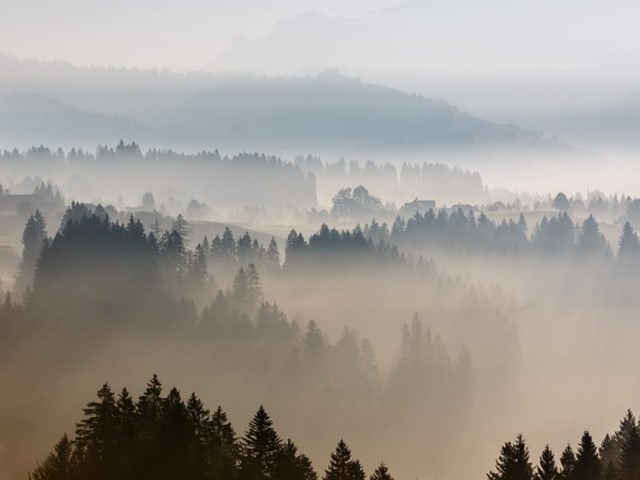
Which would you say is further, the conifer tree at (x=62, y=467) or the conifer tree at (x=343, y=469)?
the conifer tree at (x=343, y=469)

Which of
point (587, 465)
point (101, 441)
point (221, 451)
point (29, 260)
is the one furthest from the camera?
point (29, 260)

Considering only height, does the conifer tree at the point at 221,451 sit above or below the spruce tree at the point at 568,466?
above

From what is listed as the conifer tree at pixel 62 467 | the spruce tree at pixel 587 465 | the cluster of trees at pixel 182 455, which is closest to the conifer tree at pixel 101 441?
the cluster of trees at pixel 182 455

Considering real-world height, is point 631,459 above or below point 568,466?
above

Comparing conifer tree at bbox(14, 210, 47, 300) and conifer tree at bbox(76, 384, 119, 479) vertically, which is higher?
conifer tree at bbox(76, 384, 119, 479)

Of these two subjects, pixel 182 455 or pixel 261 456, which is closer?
pixel 261 456

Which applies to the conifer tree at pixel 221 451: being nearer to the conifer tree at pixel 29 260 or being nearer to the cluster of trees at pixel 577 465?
the cluster of trees at pixel 577 465

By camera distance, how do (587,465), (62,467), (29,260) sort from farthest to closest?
(29,260) < (587,465) < (62,467)

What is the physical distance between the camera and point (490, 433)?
15488 cm

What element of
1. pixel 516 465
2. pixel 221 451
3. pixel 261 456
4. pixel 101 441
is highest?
pixel 261 456

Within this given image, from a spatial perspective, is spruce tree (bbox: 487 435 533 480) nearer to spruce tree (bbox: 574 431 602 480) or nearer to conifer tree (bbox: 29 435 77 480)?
spruce tree (bbox: 574 431 602 480)

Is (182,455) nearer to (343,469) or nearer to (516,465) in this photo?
(343,469)

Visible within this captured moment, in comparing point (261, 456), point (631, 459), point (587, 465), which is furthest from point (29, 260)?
point (631, 459)

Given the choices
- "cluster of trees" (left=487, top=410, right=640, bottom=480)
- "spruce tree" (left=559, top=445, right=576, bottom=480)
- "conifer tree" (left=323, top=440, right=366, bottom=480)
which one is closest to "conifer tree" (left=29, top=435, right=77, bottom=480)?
"conifer tree" (left=323, top=440, right=366, bottom=480)
